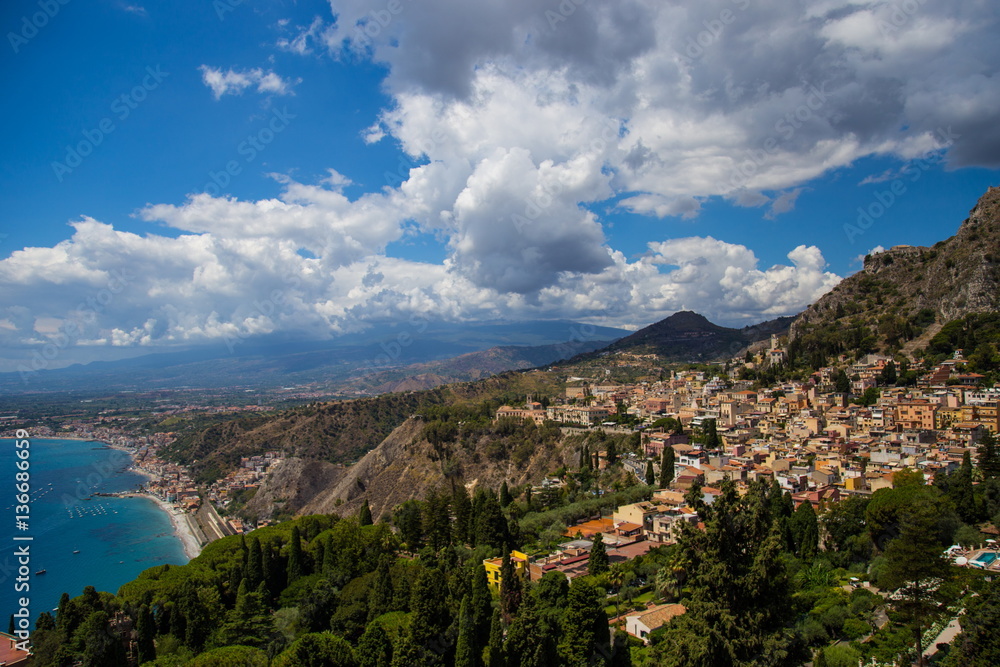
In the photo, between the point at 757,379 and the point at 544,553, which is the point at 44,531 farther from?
the point at 757,379

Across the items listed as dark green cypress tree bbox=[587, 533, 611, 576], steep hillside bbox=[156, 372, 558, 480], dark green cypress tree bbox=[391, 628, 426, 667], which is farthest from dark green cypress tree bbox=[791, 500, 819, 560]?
steep hillside bbox=[156, 372, 558, 480]

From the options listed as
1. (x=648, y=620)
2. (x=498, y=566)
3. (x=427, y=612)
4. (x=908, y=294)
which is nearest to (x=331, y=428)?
(x=498, y=566)

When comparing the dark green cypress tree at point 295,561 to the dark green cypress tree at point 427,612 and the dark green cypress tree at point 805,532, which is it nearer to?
the dark green cypress tree at point 427,612

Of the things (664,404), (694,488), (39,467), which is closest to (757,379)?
(664,404)

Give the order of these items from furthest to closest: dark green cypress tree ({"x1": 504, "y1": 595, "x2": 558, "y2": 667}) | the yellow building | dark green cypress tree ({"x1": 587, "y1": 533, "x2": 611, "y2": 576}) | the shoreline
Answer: the shoreline, the yellow building, dark green cypress tree ({"x1": 587, "y1": 533, "x2": 611, "y2": 576}), dark green cypress tree ({"x1": 504, "y1": 595, "x2": 558, "y2": 667})

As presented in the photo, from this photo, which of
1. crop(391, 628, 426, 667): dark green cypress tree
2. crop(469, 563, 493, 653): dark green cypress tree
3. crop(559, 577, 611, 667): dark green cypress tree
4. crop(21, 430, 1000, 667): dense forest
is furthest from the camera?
crop(469, 563, 493, 653): dark green cypress tree

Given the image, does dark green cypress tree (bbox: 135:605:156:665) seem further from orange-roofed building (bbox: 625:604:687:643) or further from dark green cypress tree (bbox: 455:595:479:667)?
orange-roofed building (bbox: 625:604:687:643)

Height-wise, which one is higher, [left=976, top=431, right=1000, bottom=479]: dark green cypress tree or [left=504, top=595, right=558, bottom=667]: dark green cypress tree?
[left=976, top=431, right=1000, bottom=479]: dark green cypress tree
